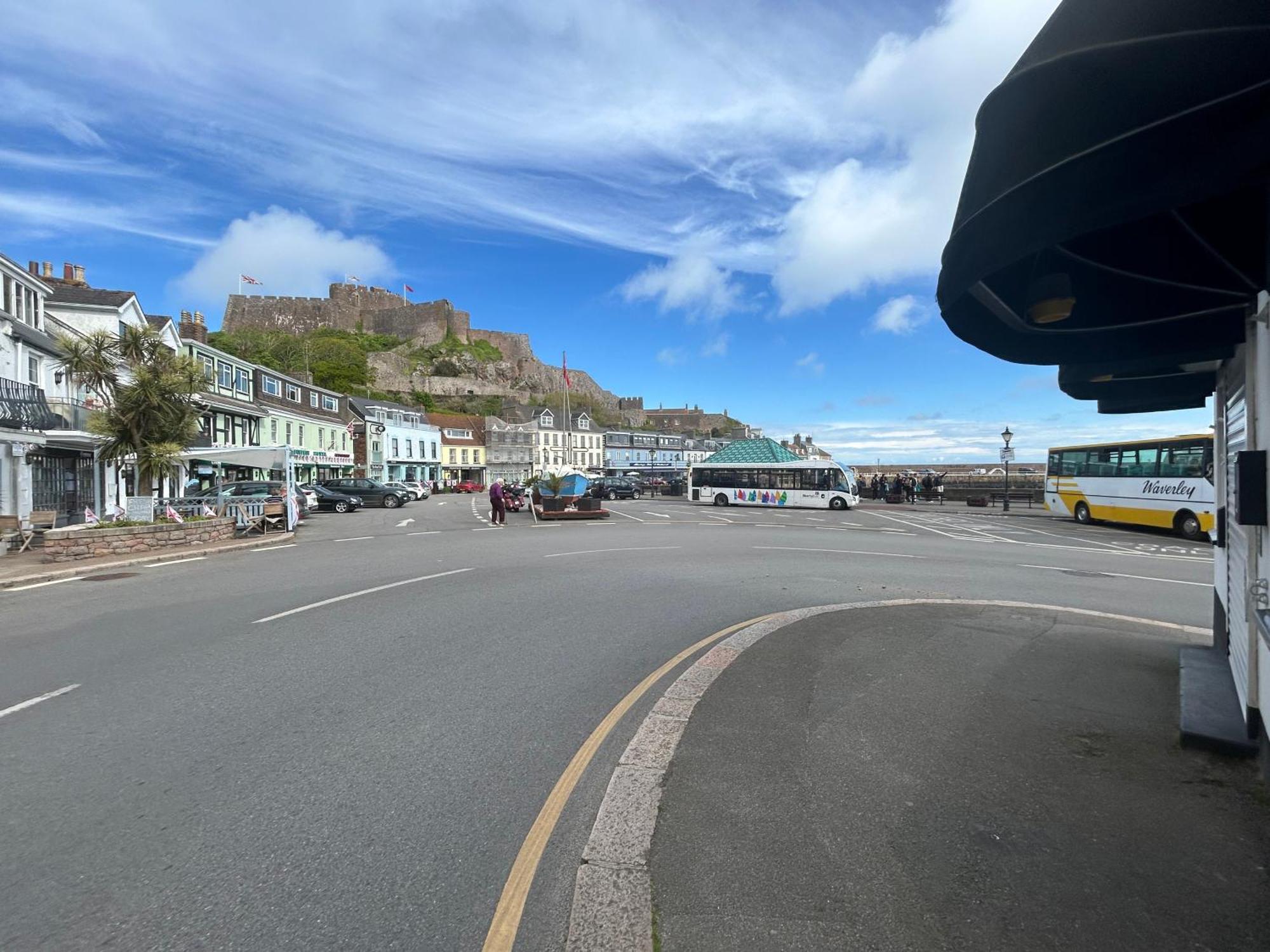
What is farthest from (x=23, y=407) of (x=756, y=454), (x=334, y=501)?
(x=756, y=454)

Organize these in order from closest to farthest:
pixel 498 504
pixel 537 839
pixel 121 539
Result: pixel 537 839, pixel 121 539, pixel 498 504

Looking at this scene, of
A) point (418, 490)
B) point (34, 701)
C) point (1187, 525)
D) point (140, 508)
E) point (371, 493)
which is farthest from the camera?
point (418, 490)

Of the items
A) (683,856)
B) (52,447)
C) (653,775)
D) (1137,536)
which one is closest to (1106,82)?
(683,856)

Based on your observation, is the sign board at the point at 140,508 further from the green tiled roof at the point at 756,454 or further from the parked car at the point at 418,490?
the parked car at the point at 418,490

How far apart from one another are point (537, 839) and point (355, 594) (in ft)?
24.6

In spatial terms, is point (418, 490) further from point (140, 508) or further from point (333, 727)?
point (333, 727)

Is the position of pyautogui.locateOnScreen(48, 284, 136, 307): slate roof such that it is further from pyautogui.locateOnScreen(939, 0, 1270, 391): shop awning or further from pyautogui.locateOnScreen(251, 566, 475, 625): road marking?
pyautogui.locateOnScreen(939, 0, 1270, 391): shop awning

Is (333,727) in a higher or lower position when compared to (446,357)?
lower

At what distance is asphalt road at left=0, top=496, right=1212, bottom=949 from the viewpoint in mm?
2828

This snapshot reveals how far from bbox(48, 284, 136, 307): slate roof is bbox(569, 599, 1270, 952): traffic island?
1188 inches

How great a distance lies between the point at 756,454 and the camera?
39.1 meters

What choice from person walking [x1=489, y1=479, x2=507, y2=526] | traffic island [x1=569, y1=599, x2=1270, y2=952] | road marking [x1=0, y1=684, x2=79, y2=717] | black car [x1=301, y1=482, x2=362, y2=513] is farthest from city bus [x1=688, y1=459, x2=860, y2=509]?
road marking [x1=0, y1=684, x2=79, y2=717]

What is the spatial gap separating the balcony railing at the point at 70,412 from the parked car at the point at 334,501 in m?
12.7

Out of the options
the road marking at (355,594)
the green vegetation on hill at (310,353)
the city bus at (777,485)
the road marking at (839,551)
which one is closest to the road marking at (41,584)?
the road marking at (355,594)
